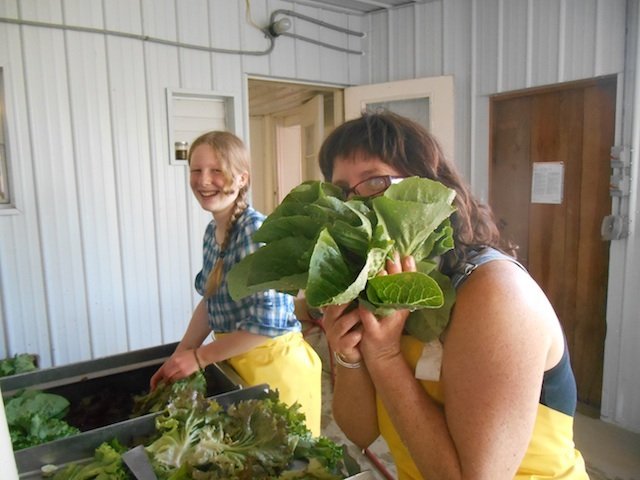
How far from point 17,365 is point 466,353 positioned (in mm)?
2314

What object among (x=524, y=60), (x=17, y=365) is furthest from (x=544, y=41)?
(x=17, y=365)

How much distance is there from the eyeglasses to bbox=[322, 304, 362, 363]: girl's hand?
236 millimetres

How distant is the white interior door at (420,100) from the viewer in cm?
335

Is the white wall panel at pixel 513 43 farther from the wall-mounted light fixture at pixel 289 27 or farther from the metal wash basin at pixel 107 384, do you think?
the metal wash basin at pixel 107 384

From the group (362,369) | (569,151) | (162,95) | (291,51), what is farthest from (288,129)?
(362,369)

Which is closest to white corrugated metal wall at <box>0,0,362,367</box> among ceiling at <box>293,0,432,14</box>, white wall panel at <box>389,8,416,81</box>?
ceiling at <box>293,0,432,14</box>

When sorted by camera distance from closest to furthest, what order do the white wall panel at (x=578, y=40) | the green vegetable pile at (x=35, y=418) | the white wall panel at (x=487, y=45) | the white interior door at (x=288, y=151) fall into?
the green vegetable pile at (x=35, y=418), the white wall panel at (x=578, y=40), the white wall panel at (x=487, y=45), the white interior door at (x=288, y=151)

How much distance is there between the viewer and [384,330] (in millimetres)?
802

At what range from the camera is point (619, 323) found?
107 inches

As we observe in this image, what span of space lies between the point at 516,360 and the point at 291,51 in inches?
123

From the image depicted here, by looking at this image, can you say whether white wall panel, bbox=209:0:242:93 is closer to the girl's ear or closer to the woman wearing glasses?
the girl's ear

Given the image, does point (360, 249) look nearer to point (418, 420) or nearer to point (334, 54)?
point (418, 420)

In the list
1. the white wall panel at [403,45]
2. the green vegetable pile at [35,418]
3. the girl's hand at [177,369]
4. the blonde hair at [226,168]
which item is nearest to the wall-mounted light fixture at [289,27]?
the white wall panel at [403,45]

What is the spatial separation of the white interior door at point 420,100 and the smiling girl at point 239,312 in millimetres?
1772
